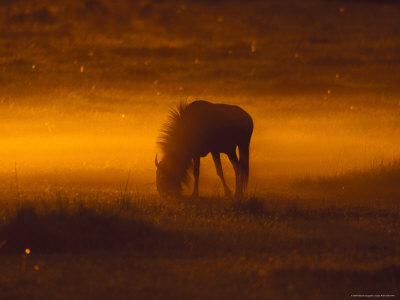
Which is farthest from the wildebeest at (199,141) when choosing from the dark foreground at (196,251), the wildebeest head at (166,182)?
the dark foreground at (196,251)

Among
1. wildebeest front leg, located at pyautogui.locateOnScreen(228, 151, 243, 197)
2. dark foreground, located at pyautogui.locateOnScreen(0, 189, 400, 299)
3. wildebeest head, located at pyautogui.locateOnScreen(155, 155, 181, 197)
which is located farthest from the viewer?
wildebeest front leg, located at pyautogui.locateOnScreen(228, 151, 243, 197)

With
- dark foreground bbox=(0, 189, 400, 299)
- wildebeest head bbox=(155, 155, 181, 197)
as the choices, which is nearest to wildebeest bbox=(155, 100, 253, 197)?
wildebeest head bbox=(155, 155, 181, 197)

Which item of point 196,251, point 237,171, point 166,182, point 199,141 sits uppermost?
point 199,141

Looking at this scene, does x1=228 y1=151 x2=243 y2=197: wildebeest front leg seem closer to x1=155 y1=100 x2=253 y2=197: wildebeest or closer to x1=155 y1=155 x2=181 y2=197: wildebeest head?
x1=155 y1=100 x2=253 y2=197: wildebeest

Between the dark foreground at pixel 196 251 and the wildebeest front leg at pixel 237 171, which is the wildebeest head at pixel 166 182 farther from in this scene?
the wildebeest front leg at pixel 237 171

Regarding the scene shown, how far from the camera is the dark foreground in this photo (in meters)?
8.20

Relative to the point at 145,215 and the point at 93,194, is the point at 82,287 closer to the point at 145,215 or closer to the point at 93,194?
A: the point at 145,215

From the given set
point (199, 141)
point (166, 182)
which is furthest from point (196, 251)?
point (199, 141)

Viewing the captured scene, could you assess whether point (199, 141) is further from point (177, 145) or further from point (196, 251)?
point (196, 251)

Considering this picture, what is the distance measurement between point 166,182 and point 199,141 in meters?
1.38

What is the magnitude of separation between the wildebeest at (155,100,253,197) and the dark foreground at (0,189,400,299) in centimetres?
152

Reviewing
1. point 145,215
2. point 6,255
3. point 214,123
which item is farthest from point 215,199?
point 6,255

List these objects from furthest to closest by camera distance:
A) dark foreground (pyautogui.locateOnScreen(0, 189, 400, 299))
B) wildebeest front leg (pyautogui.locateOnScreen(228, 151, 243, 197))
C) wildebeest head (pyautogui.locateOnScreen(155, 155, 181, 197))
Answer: wildebeest front leg (pyautogui.locateOnScreen(228, 151, 243, 197)) < wildebeest head (pyautogui.locateOnScreen(155, 155, 181, 197)) < dark foreground (pyautogui.locateOnScreen(0, 189, 400, 299))

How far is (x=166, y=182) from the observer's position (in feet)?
52.5
